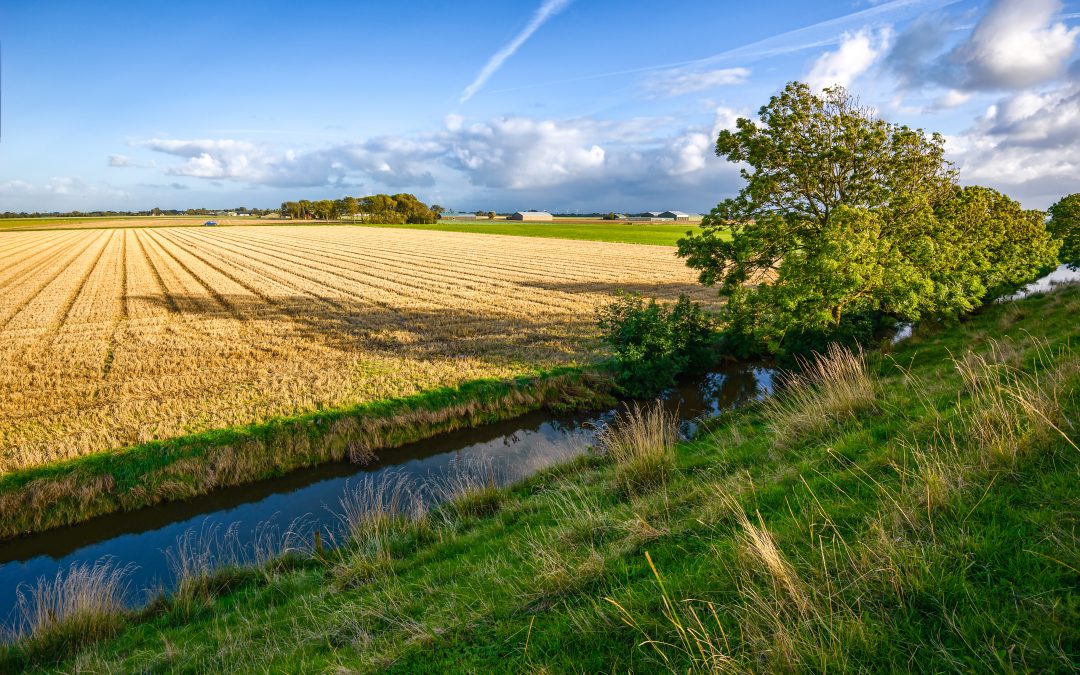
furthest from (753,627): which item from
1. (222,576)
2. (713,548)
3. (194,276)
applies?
(194,276)

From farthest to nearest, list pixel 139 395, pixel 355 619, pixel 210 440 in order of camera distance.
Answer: pixel 139 395 → pixel 210 440 → pixel 355 619

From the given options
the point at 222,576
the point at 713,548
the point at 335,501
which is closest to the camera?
the point at 713,548

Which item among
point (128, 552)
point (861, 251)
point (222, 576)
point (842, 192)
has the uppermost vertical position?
point (842, 192)

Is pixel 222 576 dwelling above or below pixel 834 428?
below

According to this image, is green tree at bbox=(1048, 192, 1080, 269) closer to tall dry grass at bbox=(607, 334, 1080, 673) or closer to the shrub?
the shrub

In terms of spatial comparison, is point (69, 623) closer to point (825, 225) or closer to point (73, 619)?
point (73, 619)

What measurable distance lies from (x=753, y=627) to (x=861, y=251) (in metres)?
16.6

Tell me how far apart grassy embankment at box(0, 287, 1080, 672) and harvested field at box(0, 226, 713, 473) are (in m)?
8.21

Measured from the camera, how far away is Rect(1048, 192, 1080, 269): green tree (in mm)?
41844

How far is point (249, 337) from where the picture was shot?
2325cm

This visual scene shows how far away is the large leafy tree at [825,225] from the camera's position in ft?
56.9

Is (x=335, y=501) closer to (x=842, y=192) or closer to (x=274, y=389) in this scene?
(x=274, y=389)

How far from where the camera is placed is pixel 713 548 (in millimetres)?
4336

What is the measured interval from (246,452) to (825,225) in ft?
68.7
